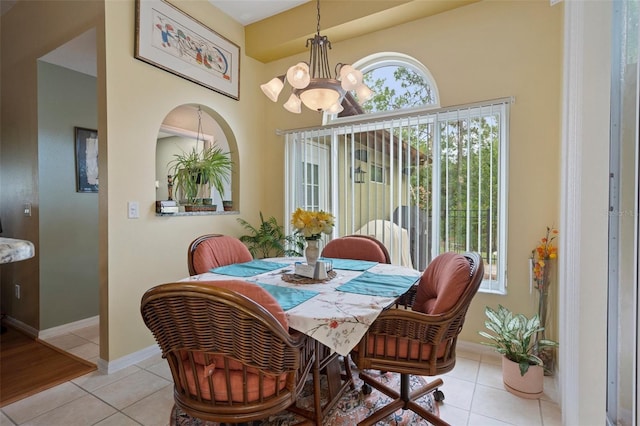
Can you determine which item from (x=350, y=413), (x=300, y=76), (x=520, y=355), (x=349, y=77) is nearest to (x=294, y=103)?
(x=300, y=76)

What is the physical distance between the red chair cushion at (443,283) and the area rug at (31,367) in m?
2.49

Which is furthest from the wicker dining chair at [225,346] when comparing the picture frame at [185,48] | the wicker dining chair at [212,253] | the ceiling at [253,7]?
the ceiling at [253,7]

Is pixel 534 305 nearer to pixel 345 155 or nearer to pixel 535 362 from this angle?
pixel 535 362

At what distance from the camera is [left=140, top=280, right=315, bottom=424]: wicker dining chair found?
3.73 feet

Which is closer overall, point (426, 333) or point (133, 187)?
point (426, 333)

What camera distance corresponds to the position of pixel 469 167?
105 inches

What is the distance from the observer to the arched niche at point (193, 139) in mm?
3590

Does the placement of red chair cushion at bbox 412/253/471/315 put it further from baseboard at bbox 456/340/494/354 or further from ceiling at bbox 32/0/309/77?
ceiling at bbox 32/0/309/77

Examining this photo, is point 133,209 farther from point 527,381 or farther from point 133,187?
point 527,381

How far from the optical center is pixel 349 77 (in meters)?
1.99

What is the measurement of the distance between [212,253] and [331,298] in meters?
1.14

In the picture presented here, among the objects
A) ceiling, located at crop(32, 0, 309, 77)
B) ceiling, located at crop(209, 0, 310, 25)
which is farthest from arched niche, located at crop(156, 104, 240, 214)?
ceiling, located at crop(209, 0, 310, 25)

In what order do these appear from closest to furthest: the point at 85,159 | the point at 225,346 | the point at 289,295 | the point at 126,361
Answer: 1. the point at 225,346
2. the point at 289,295
3. the point at 126,361
4. the point at 85,159

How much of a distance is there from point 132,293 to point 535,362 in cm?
295
